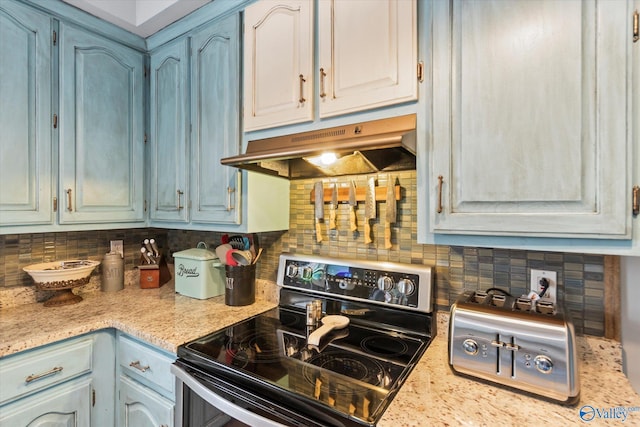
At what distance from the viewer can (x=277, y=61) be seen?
49.9 inches

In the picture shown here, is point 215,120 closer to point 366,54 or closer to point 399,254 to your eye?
point 366,54

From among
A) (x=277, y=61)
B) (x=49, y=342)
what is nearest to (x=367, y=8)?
(x=277, y=61)

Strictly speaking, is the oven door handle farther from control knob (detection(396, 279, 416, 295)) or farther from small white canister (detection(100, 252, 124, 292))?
small white canister (detection(100, 252, 124, 292))

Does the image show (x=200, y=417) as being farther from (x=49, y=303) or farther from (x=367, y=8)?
(x=367, y=8)

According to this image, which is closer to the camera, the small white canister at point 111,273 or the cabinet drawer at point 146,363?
the cabinet drawer at point 146,363

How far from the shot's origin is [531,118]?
815 mm

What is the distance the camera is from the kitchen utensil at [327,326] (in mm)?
1127

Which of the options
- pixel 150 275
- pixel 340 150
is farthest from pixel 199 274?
pixel 340 150

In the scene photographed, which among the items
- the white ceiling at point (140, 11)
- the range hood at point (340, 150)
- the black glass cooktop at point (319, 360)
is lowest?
the black glass cooktop at point (319, 360)

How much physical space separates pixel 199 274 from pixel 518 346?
1466mm

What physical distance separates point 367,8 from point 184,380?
1421 millimetres

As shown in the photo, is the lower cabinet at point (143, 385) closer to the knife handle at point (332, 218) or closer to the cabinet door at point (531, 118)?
the knife handle at point (332, 218)

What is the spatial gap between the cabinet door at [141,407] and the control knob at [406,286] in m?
0.99

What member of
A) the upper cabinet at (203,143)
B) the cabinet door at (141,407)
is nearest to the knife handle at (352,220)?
the upper cabinet at (203,143)
